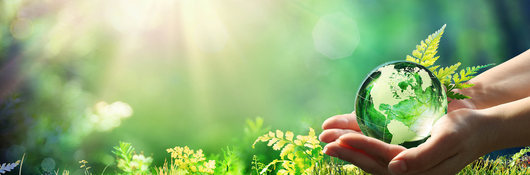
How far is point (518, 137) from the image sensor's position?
3.24ft

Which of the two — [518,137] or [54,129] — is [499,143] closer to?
[518,137]

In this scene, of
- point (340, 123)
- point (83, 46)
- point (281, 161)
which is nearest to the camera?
point (340, 123)

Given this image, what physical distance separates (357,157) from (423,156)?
A: 0.22 metres

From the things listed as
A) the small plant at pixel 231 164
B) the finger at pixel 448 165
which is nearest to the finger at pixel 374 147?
the finger at pixel 448 165

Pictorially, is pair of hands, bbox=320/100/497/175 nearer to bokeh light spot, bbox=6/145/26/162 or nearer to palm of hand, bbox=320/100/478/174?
palm of hand, bbox=320/100/478/174

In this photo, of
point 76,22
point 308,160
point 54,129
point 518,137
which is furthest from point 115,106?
point 518,137

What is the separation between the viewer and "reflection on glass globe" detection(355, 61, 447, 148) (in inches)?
41.9

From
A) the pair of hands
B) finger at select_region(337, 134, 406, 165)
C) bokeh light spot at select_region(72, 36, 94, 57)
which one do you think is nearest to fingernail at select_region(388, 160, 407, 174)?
the pair of hands

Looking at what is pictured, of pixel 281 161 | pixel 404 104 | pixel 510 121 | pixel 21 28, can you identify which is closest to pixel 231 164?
pixel 281 161

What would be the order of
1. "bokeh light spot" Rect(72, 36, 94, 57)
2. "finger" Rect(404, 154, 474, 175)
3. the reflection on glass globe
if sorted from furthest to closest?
"bokeh light spot" Rect(72, 36, 94, 57) → the reflection on glass globe → "finger" Rect(404, 154, 474, 175)

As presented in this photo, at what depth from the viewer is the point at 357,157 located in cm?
96

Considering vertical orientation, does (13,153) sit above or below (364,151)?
above

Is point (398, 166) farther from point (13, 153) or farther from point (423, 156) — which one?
point (13, 153)

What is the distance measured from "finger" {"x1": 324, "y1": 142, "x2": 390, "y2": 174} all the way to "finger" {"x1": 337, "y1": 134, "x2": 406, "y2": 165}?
0.09 feet
